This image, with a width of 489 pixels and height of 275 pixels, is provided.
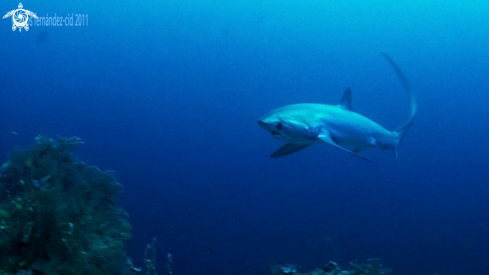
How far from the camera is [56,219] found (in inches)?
145

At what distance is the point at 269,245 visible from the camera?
591 inches

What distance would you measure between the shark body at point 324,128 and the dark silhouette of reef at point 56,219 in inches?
90.1

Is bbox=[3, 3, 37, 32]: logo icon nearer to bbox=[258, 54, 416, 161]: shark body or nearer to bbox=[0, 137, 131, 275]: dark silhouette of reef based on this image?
bbox=[0, 137, 131, 275]: dark silhouette of reef

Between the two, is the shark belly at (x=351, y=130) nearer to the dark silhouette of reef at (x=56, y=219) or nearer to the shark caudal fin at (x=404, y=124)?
the shark caudal fin at (x=404, y=124)

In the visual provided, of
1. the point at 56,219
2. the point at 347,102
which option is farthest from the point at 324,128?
the point at 56,219

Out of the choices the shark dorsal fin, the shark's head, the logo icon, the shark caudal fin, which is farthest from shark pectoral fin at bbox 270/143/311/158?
the logo icon

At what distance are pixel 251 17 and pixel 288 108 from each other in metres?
33.5

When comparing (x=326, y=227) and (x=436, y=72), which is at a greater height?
(x=436, y=72)

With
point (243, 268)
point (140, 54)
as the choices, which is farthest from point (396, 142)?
point (140, 54)

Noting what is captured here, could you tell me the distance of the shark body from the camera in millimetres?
4254

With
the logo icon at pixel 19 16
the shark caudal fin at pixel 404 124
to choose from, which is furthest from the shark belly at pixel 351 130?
the logo icon at pixel 19 16

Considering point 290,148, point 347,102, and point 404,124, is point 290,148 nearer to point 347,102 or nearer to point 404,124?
point 347,102

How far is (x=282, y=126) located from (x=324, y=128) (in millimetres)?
901

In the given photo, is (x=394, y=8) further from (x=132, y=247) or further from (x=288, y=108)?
(x=288, y=108)
